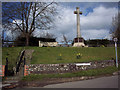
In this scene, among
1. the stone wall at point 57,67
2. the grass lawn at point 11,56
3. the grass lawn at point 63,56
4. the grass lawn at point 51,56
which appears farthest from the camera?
the grass lawn at point 63,56

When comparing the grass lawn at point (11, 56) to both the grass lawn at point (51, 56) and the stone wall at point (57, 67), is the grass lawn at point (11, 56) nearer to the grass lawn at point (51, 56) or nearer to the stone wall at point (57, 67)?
the grass lawn at point (51, 56)

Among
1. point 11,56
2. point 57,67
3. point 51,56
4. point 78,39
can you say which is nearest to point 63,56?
point 51,56

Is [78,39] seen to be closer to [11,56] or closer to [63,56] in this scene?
[63,56]

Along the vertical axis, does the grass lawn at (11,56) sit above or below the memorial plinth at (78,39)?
below

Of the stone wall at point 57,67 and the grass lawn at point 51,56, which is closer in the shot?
the stone wall at point 57,67

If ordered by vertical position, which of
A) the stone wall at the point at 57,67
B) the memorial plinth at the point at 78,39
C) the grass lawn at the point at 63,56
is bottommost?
the stone wall at the point at 57,67

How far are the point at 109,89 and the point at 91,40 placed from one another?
36.6 metres

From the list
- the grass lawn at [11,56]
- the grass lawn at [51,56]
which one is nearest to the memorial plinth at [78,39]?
the grass lawn at [51,56]

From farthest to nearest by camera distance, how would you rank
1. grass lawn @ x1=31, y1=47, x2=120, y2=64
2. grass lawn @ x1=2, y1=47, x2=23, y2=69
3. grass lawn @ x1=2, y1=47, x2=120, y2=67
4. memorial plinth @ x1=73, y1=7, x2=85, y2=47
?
memorial plinth @ x1=73, y1=7, x2=85, y2=47, grass lawn @ x1=31, y1=47, x2=120, y2=64, grass lawn @ x1=2, y1=47, x2=120, y2=67, grass lawn @ x1=2, y1=47, x2=23, y2=69

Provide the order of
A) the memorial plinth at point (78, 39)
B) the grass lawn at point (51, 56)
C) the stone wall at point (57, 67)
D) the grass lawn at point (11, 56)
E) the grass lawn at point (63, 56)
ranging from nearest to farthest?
the stone wall at point (57, 67), the grass lawn at point (11, 56), the grass lawn at point (51, 56), the grass lawn at point (63, 56), the memorial plinth at point (78, 39)

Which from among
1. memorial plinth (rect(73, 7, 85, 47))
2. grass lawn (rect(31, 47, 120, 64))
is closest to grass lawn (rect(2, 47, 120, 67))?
grass lawn (rect(31, 47, 120, 64))

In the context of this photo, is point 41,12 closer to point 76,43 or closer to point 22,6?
point 22,6

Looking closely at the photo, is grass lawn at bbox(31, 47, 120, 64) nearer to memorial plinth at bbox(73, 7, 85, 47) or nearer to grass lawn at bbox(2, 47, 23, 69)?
grass lawn at bbox(2, 47, 23, 69)

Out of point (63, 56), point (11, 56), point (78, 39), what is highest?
point (78, 39)
